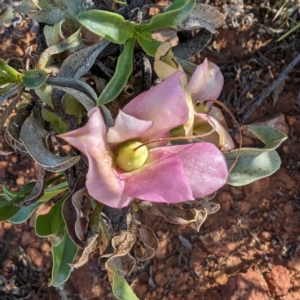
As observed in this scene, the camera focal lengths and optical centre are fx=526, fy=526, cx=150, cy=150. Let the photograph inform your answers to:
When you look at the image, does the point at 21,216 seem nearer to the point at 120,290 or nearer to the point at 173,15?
the point at 120,290

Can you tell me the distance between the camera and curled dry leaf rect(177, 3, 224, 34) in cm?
116

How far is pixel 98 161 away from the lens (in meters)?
0.91

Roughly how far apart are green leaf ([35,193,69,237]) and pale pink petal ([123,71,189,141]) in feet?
1.77

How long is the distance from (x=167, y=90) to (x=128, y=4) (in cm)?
51

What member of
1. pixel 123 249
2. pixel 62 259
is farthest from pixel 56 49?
pixel 62 259

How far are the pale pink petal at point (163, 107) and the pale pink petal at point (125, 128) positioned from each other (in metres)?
0.03

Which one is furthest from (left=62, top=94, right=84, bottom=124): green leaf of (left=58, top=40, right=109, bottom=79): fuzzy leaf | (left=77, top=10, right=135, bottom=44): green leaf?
(left=77, top=10, right=135, bottom=44): green leaf

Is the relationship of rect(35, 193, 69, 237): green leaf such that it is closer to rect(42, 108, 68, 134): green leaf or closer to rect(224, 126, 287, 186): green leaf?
rect(42, 108, 68, 134): green leaf

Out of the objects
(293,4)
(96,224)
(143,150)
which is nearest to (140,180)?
(143,150)

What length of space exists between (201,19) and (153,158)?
0.38 meters

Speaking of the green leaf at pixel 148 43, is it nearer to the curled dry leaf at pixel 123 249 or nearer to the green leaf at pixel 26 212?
the curled dry leaf at pixel 123 249

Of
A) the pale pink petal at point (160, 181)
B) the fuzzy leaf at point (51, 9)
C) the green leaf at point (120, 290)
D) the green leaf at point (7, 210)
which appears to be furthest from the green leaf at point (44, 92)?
the green leaf at point (120, 290)

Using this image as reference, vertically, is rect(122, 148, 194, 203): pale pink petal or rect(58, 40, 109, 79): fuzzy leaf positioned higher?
rect(58, 40, 109, 79): fuzzy leaf

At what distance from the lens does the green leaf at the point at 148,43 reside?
1062 mm
